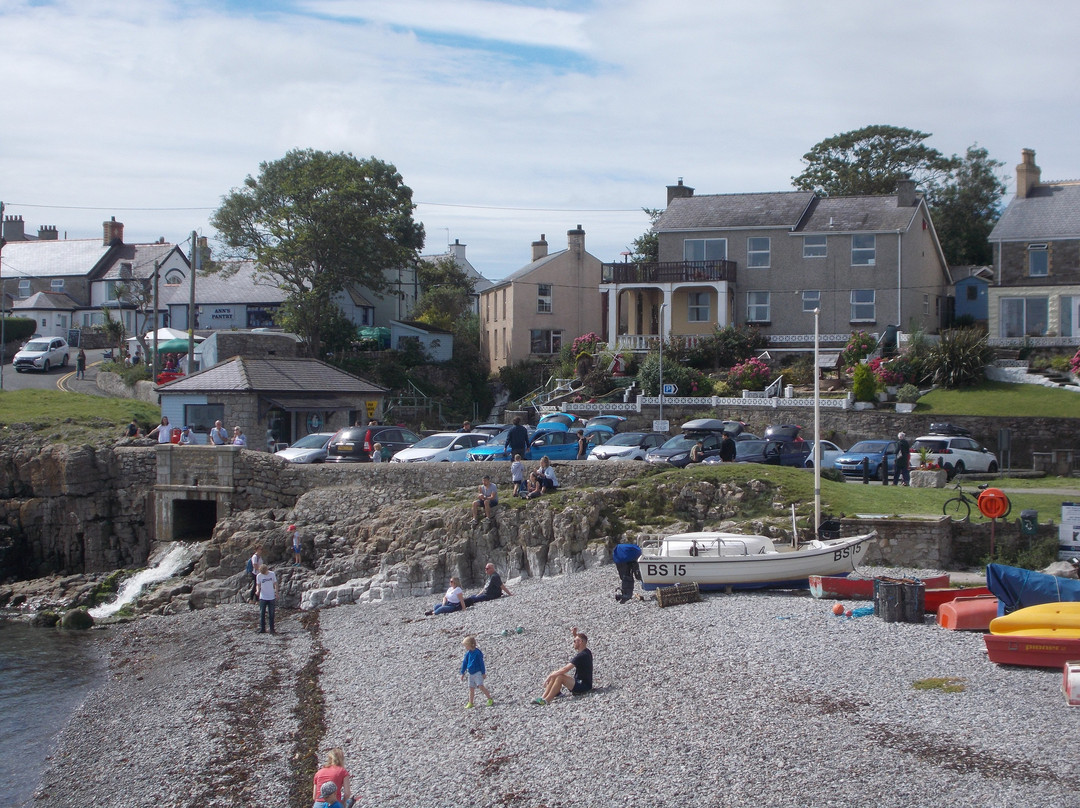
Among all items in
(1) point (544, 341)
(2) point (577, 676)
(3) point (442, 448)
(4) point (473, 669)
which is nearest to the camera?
(2) point (577, 676)

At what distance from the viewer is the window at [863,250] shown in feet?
147

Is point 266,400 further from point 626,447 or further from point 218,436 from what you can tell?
point 626,447

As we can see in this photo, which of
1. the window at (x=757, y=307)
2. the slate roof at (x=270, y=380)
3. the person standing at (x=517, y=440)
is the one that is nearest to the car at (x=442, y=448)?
the person standing at (x=517, y=440)

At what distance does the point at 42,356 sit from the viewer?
5181cm

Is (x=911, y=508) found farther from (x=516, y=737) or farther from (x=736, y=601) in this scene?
(x=516, y=737)

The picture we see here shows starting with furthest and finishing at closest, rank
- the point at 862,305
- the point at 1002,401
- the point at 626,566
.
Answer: the point at 862,305
the point at 1002,401
the point at 626,566

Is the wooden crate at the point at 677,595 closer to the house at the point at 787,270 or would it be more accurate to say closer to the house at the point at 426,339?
the house at the point at 787,270

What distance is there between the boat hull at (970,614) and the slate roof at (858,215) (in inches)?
1253

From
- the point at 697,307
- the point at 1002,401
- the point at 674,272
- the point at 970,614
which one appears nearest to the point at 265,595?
the point at 970,614

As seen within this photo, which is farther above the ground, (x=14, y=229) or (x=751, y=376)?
(x=14, y=229)

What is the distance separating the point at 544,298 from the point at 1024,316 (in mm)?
24465

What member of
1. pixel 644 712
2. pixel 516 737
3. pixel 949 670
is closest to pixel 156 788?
pixel 516 737

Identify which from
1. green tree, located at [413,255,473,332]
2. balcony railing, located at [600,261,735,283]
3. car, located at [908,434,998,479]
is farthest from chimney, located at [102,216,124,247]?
car, located at [908,434,998,479]

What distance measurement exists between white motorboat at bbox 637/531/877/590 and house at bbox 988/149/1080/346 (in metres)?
25.7
